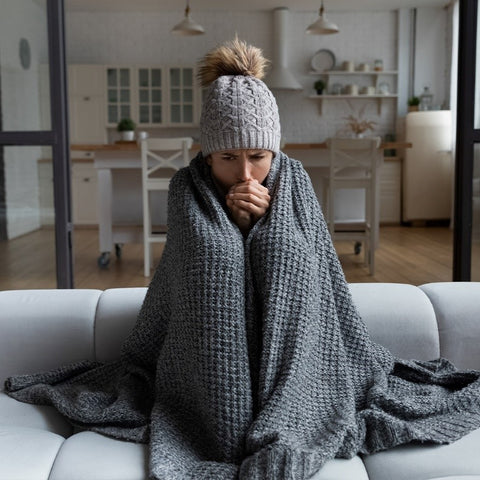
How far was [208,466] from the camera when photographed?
121 cm

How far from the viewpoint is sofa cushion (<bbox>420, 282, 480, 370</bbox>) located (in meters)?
1.70

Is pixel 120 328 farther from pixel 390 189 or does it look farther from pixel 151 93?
pixel 151 93

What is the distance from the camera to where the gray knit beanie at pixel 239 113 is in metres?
1.48

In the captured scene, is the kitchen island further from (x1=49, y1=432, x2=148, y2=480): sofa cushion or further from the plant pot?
(x1=49, y1=432, x2=148, y2=480): sofa cushion

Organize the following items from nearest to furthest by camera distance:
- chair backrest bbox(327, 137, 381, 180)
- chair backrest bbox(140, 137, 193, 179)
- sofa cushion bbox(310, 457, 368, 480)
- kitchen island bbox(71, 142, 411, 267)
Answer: sofa cushion bbox(310, 457, 368, 480) → chair backrest bbox(140, 137, 193, 179) → chair backrest bbox(327, 137, 381, 180) → kitchen island bbox(71, 142, 411, 267)

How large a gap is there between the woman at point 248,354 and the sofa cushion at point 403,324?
6cm

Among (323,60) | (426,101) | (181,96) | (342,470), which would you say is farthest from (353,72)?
(342,470)

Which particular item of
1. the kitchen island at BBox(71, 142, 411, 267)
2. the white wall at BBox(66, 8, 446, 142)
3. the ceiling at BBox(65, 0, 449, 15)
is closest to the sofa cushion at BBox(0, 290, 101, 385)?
the kitchen island at BBox(71, 142, 411, 267)

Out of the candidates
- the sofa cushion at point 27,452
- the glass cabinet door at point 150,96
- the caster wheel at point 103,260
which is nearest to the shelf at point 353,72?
the glass cabinet door at point 150,96

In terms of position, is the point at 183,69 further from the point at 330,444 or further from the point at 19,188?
the point at 330,444

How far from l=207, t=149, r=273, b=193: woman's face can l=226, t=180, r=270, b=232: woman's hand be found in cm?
3

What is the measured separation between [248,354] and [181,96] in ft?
25.2

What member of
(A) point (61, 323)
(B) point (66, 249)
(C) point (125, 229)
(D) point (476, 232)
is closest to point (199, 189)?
(A) point (61, 323)

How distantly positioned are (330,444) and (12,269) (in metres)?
1.83
